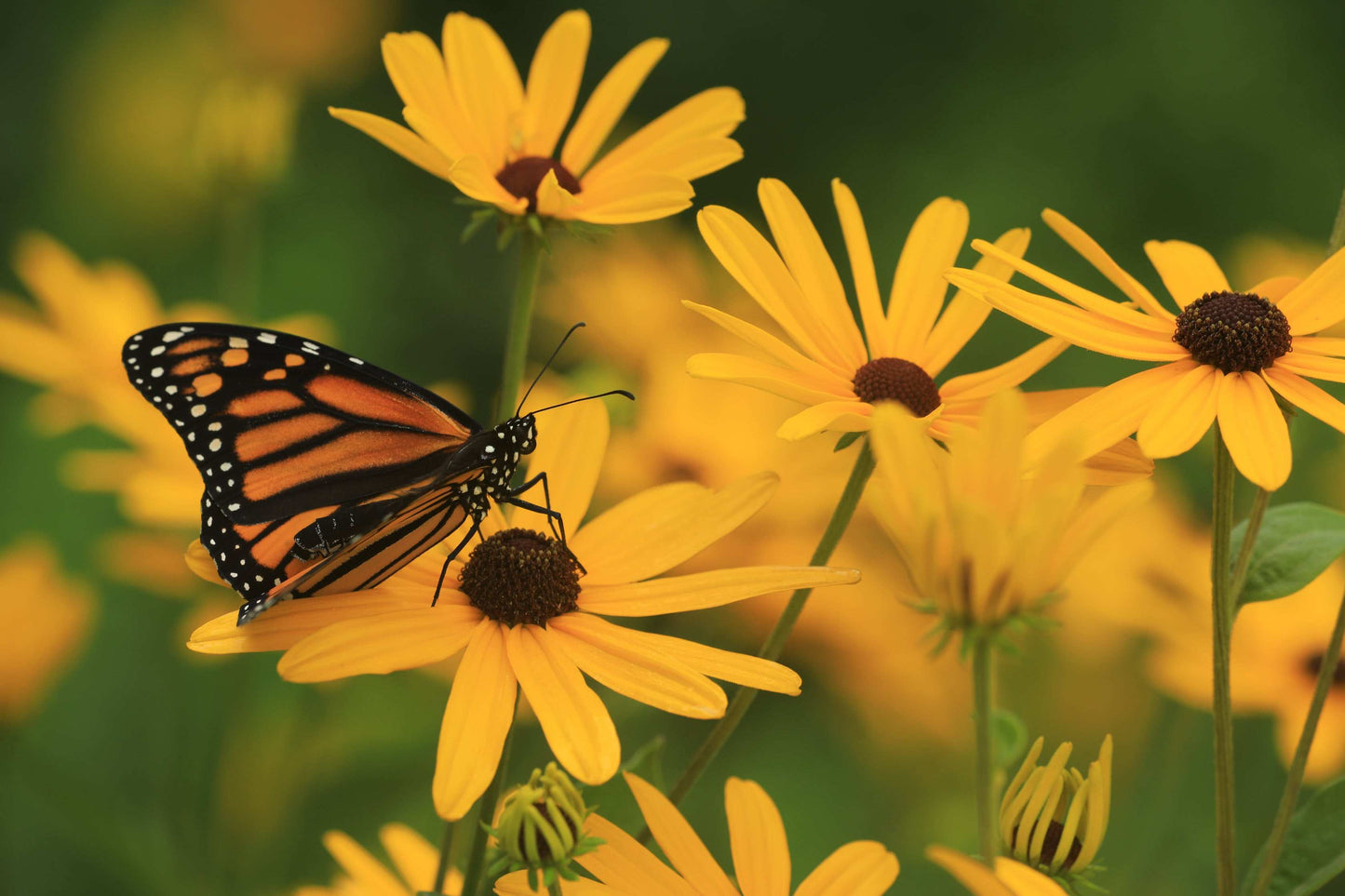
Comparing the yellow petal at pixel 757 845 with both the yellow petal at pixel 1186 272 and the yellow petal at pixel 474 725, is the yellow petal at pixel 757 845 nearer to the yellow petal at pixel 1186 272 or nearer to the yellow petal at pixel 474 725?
the yellow petal at pixel 474 725

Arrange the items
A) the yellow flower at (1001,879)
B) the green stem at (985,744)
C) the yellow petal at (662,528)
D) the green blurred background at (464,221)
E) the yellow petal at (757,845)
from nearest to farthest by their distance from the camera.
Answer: the yellow flower at (1001,879) < the green stem at (985,744) < the yellow petal at (757,845) < the yellow petal at (662,528) < the green blurred background at (464,221)

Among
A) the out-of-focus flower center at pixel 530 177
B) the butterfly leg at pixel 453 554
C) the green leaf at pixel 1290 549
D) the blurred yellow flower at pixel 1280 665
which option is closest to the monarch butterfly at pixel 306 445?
the butterfly leg at pixel 453 554

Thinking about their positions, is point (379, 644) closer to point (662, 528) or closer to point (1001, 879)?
point (662, 528)

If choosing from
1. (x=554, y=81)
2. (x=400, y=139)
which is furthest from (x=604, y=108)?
(x=400, y=139)

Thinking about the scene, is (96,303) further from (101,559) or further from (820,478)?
(820,478)

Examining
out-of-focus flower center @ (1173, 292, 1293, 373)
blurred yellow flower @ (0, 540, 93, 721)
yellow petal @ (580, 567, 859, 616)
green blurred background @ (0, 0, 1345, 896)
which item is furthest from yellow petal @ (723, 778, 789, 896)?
blurred yellow flower @ (0, 540, 93, 721)

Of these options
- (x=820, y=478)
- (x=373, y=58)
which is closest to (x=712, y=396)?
(x=820, y=478)
